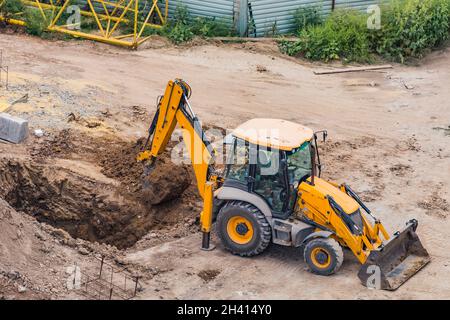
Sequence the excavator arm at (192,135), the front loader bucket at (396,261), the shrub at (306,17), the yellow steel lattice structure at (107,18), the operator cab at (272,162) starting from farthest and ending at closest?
the shrub at (306,17) → the yellow steel lattice structure at (107,18) → the excavator arm at (192,135) → the operator cab at (272,162) → the front loader bucket at (396,261)

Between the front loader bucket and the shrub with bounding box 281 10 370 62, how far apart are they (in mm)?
10858

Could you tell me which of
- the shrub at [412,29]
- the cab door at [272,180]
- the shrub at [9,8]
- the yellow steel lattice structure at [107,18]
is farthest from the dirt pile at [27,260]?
the shrub at [412,29]

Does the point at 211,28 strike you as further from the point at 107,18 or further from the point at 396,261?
the point at 396,261

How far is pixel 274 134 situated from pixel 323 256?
207cm

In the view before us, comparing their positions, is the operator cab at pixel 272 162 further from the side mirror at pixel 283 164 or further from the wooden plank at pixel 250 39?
the wooden plank at pixel 250 39

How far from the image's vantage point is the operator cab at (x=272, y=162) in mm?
13492

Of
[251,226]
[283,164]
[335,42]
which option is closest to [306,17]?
[335,42]

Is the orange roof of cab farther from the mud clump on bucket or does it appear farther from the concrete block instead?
the concrete block

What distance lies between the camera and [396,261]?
13.7 metres

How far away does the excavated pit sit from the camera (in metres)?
15.5

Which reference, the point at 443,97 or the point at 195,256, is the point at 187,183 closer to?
the point at 195,256

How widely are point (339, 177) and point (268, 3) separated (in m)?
9.02

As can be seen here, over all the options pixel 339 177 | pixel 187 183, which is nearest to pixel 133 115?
pixel 187 183

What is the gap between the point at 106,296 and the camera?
12320 mm
